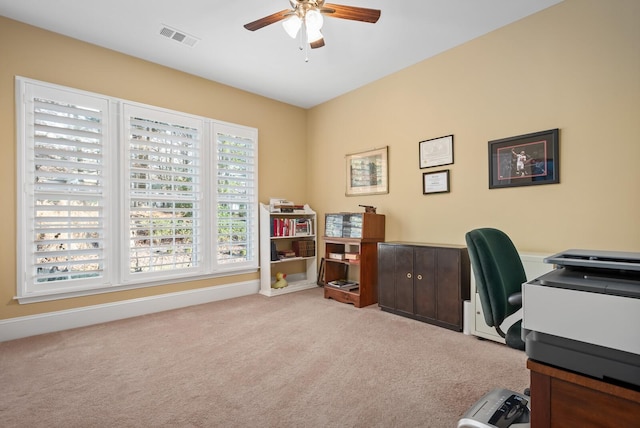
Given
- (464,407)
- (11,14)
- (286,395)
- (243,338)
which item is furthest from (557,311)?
(11,14)

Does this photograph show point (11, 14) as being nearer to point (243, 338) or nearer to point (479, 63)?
point (243, 338)

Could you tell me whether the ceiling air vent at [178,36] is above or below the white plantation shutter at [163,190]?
above

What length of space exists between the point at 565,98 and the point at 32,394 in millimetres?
4418

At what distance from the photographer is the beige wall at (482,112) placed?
2404 mm

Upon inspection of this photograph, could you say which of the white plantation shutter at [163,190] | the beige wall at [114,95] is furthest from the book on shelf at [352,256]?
the white plantation shutter at [163,190]

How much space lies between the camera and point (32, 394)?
1.93 metres

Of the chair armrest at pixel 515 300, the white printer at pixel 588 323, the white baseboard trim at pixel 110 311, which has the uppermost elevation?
the white printer at pixel 588 323

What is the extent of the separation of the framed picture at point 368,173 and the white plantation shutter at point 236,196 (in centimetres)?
136

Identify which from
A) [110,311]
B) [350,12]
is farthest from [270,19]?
[110,311]

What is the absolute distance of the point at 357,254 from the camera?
3.90 m

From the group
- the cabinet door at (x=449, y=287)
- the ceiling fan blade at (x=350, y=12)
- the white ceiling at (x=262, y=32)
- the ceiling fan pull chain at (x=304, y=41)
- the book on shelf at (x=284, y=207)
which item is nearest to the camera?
the ceiling fan blade at (x=350, y=12)

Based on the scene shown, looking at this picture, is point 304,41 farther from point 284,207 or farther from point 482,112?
point 284,207

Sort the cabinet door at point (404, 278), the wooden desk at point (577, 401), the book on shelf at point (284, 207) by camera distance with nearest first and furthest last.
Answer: the wooden desk at point (577, 401) → the cabinet door at point (404, 278) → the book on shelf at point (284, 207)

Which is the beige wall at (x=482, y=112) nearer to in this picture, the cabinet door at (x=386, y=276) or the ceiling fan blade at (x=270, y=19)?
the cabinet door at (x=386, y=276)
